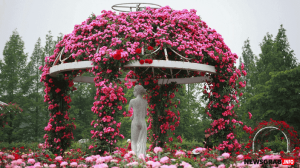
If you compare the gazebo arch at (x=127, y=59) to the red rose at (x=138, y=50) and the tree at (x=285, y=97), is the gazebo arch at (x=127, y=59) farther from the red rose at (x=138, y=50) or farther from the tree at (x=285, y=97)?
the tree at (x=285, y=97)

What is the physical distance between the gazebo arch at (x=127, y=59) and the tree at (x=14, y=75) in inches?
564

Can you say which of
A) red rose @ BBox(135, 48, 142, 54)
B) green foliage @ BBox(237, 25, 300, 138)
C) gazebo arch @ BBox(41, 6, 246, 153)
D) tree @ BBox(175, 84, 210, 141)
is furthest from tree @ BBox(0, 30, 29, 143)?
red rose @ BBox(135, 48, 142, 54)

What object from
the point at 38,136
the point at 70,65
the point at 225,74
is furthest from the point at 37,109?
the point at 225,74

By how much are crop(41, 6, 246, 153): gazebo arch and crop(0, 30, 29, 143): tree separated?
14.3 meters

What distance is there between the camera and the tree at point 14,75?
75.8 feet

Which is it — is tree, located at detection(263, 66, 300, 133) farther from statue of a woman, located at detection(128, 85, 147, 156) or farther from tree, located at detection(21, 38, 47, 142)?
tree, located at detection(21, 38, 47, 142)

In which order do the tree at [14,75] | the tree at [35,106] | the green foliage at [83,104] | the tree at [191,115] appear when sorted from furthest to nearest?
the green foliage at [83,104]
the tree at [191,115]
the tree at [35,106]
the tree at [14,75]

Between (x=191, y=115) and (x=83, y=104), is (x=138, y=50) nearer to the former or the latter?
(x=191, y=115)

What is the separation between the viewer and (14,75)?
23625 millimetres

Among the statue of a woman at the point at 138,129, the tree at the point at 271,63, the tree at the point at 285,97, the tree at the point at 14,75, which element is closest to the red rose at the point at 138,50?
the statue of a woman at the point at 138,129

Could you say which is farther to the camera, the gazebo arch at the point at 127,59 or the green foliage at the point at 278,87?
the green foliage at the point at 278,87

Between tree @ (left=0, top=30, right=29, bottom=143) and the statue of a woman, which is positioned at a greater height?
tree @ (left=0, top=30, right=29, bottom=143)

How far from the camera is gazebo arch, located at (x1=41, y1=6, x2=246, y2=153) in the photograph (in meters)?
7.76

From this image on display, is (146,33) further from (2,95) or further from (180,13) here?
(2,95)
